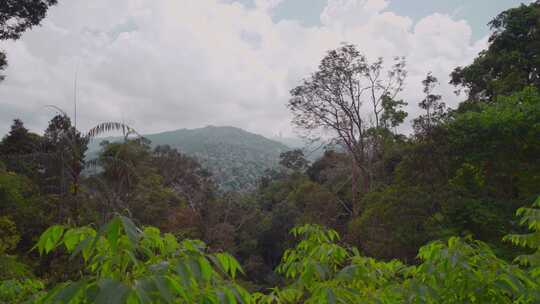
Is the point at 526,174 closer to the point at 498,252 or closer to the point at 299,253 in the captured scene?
the point at 498,252

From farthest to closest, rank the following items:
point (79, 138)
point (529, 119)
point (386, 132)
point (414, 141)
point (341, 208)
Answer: point (341, 208), point (386, 132), point (414, 141), point (529, 119), point (79, 138)

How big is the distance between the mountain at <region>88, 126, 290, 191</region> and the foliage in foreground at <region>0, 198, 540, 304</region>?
Answer: 842 cm

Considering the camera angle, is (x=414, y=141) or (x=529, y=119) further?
(x=414, y=141)

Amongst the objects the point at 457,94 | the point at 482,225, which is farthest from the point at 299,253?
the point at 457,94

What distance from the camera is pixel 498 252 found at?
24.1 ft

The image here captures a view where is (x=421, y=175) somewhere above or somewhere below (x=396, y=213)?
above

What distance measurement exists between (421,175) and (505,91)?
647 centimetres

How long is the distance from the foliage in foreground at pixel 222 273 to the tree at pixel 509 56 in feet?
46.8

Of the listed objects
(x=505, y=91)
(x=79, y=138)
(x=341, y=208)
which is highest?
(x=505, y=91)

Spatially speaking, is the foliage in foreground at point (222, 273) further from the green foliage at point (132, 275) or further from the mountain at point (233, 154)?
the mountain at point (233, 154)

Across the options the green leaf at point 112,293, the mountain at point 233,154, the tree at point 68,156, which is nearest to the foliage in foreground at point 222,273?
the green leaf at point 112,293

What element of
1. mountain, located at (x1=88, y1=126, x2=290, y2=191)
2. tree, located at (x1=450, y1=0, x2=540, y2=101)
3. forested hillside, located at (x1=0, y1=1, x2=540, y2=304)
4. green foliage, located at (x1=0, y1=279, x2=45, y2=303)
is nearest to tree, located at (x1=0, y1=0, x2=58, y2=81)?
forested hillside, located at (x1=0, y1=1, x2=540, y2=304)

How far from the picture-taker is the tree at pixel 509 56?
48.0 ft

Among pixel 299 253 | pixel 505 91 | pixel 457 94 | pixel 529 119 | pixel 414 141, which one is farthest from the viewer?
pixel 457 94
